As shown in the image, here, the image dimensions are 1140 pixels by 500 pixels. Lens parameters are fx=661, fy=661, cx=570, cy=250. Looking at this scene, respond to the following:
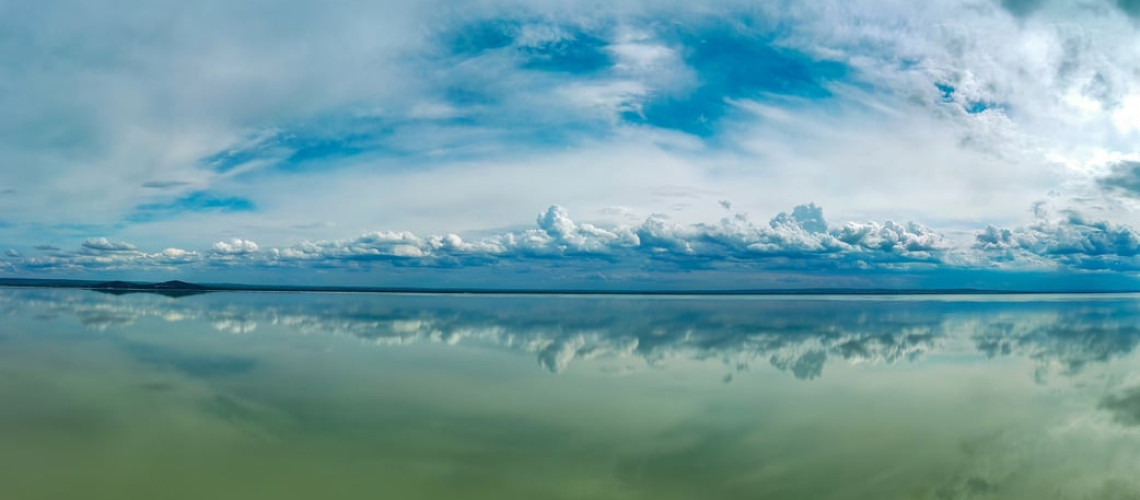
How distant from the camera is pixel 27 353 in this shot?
22.4 meters

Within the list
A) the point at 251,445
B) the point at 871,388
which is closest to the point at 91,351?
the point at 251,445

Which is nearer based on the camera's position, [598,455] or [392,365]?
[598,455]

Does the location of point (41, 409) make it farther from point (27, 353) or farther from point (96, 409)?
point (27, 353)

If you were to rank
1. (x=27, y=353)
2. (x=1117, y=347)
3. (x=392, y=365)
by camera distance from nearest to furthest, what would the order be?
(x=392, y=365) < (x=27, y=353) < (x=1117, y=347)

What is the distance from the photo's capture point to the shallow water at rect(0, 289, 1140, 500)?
870 centimetres

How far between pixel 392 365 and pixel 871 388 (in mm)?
13618

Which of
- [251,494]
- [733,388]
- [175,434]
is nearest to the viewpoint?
[251,494]

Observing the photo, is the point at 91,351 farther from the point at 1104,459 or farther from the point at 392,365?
the point at 1104,459

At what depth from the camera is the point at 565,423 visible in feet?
40.2

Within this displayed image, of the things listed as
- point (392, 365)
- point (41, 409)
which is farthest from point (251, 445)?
point (392, 365)

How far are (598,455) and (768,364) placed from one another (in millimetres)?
12239

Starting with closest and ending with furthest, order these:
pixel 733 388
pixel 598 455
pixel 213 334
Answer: pixel 598 455 < pixel 733 388 < pixel 213 334

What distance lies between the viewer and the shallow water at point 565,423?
8695 millimetres

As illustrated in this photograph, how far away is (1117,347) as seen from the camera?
27.3 metres
